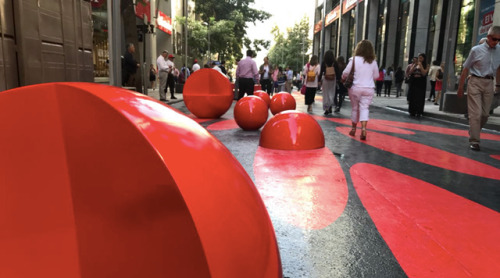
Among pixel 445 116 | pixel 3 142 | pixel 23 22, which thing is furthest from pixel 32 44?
pixel 445 116

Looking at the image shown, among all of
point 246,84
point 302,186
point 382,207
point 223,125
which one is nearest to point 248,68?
→ point 246,84

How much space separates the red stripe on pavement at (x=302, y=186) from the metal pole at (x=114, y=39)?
13.6 ft

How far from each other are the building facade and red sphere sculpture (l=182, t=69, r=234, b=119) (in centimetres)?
790

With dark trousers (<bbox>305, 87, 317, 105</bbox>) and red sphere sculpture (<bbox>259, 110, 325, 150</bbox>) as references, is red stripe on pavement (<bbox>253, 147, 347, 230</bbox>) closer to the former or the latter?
red sphere sculpture (<bbox>259, 110, 325, 150</bbox>)

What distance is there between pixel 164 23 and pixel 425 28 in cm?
2269

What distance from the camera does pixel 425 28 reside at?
23.2 m

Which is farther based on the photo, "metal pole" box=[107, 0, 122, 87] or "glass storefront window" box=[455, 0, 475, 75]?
"glass storefront window" box=[455, 0, 475, 75]

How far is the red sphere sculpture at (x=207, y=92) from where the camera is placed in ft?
33.1

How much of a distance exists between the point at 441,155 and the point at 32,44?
7.23 meters

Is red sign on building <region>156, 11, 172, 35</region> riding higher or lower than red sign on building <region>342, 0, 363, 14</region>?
lower

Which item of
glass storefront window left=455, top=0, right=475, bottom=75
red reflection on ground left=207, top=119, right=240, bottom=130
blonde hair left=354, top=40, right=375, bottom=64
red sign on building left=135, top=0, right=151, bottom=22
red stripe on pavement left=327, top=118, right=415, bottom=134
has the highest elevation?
red sign on building left=135, top=0, right=151, bottom=22

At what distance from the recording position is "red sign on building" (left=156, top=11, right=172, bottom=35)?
3309cm

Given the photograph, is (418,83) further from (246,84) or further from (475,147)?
(475,147)

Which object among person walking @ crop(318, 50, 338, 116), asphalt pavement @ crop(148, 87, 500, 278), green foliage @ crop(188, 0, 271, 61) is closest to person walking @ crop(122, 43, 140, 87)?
person walking @ crop(318, 50, 338, 116)
